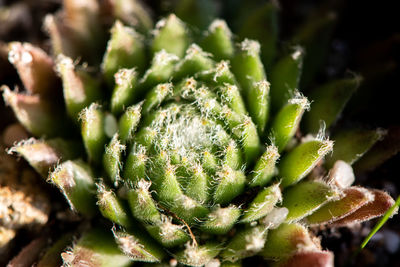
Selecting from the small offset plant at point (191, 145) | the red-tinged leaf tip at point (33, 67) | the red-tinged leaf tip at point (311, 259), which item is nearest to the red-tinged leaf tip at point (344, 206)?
the small offset plant at point (191, 145)

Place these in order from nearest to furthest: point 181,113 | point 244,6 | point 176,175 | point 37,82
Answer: point 176,175, point 181,113, point 37,82, point 244,6

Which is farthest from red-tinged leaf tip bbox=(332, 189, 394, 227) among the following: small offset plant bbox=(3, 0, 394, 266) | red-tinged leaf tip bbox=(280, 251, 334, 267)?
red-tinged leaf tip bbox=(280, 251, 334, 267)

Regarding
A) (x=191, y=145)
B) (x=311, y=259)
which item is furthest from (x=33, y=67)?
(x=311, y=259)

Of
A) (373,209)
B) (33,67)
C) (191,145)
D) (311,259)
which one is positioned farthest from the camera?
(33,67)

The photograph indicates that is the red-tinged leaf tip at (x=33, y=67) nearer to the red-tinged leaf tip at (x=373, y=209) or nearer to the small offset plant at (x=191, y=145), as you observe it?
the small offset plant at (x=191, y=145)

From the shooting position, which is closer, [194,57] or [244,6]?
[194,57]

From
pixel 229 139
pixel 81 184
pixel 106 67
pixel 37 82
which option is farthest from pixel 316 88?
pixel 37 82

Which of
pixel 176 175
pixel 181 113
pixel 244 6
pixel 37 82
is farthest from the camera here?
pixel 244 6

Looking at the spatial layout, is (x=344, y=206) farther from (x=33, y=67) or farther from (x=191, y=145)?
(x=33, y=67)

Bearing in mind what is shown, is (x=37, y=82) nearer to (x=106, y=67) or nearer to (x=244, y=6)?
(x=106, y=67)
